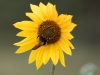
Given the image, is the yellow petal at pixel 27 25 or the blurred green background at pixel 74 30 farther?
the blurred green background at pixel 74 30

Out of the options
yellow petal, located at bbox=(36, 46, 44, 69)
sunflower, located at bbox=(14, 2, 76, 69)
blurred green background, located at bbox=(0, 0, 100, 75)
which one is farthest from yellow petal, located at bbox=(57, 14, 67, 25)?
blurred green background, located at bbox=(0, 0, 100, 75)

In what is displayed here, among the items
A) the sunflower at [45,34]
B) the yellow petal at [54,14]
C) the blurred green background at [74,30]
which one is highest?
the yellow petal at [54,14]

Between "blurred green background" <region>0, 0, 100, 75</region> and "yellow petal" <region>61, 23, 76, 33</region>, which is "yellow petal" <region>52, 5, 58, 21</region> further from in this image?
"blurred green background" <region>0, 0, 100, 75</region>

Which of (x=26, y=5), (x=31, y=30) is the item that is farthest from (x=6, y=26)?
(x=31, y=30)

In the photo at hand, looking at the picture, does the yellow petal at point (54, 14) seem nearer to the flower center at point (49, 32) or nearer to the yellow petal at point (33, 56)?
the flower center at point (49, 32)

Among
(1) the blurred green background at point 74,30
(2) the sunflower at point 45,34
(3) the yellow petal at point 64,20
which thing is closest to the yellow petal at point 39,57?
(2) the sunflower at point 45,34
